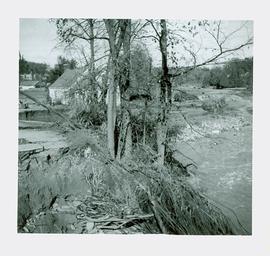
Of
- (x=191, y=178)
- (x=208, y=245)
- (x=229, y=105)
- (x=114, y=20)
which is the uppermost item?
(x=114, y=20)

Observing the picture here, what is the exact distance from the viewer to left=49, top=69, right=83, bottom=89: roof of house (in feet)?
9.97

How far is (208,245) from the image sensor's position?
2.96 meters

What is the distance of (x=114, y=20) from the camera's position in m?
2.95

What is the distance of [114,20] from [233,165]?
1.45 meters

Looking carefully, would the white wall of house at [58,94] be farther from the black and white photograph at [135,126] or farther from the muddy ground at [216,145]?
the muddy ground at [216,145]

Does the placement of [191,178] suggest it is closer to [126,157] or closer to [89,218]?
[126,157]

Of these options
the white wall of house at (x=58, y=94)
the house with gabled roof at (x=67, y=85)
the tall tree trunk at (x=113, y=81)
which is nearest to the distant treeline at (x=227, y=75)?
the tall tree trunk at (x=113, y=81)

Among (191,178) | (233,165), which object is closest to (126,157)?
(191,178)

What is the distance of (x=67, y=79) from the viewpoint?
3053mm

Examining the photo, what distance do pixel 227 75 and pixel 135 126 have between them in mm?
825

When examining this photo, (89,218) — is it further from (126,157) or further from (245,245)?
(245,245)

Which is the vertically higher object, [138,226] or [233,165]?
[233,165]

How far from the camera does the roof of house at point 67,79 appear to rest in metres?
3.04

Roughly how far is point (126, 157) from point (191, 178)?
0.54 metres
